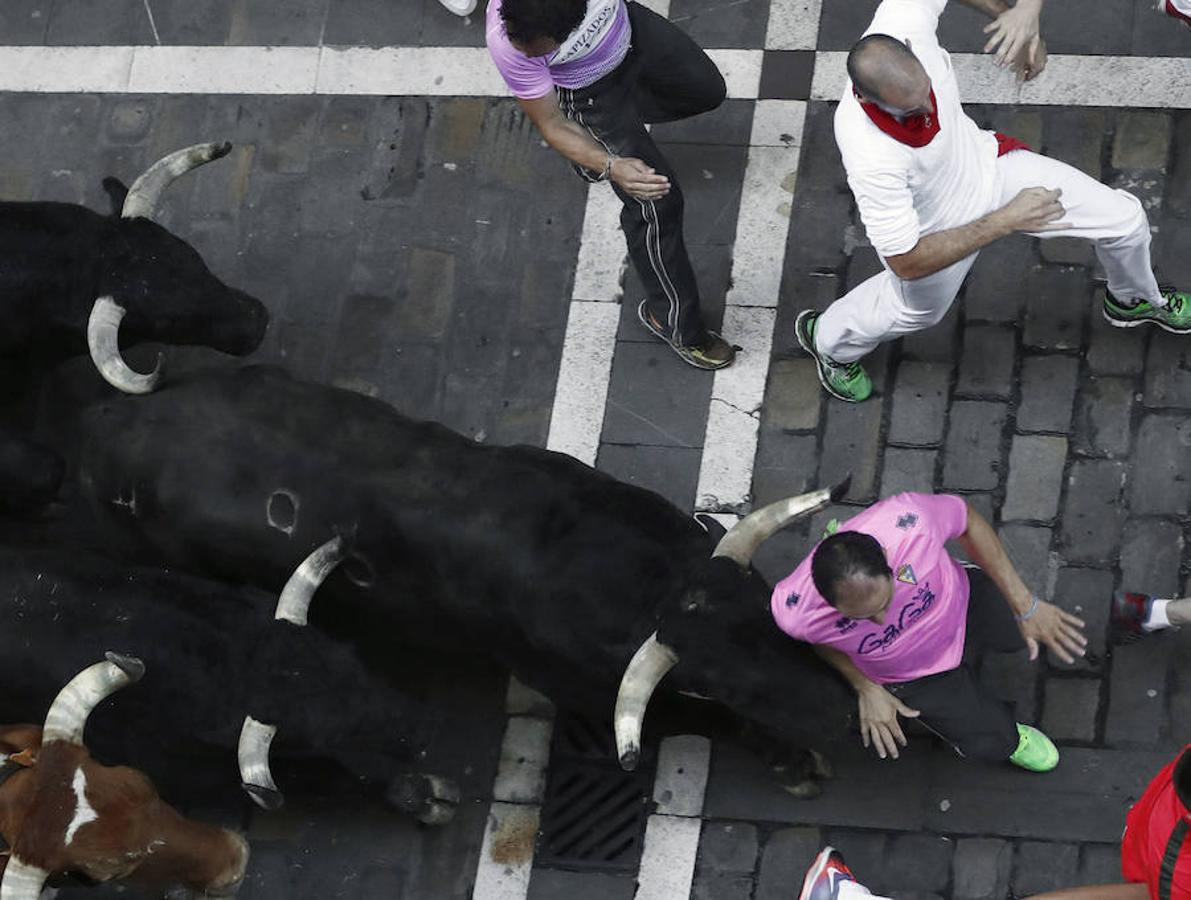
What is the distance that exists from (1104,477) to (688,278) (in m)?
2.22

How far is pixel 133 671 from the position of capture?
750 cm

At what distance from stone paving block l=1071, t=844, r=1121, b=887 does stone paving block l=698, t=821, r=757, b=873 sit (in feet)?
4.71

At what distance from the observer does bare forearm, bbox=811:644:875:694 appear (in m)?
7.34

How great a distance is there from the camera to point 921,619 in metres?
7.25

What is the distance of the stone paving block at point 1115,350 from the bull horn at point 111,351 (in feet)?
15.0

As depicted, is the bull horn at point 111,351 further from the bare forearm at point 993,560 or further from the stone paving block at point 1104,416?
the stone paving block at point 1104,416

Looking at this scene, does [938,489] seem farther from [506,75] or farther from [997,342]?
[506,75]

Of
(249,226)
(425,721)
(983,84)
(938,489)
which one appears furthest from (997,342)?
(249,226)

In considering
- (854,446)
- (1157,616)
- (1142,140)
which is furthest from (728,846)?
(1142,140)

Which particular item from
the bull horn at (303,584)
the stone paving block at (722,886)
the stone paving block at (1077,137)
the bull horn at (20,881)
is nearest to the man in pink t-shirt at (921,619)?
the stone paving block at (722,886)

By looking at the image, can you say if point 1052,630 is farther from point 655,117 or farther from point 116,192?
point 116,192

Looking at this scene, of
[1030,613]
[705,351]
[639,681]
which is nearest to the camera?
[639,681]

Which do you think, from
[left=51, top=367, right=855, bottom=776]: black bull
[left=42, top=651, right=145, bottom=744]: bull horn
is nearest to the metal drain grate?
[left=51, top=367, right=855, bottom=776]: black bull

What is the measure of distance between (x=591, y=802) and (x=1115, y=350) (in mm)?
3356
